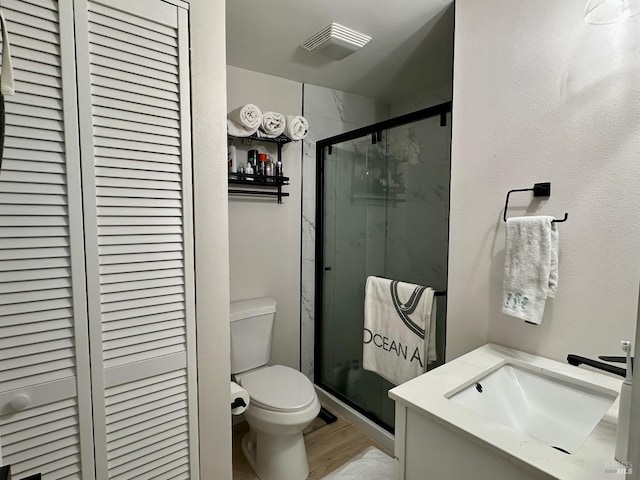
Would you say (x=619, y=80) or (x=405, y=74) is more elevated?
(x=405, y=74)

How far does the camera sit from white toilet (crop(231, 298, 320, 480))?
5.64 feet

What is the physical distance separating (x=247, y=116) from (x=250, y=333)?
1300 millimetres

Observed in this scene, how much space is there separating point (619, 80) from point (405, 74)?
4.72ft

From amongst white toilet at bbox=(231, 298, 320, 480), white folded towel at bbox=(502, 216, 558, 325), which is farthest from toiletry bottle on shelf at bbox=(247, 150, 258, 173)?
white folded towel at bbox=(502, 216, 558, 325)

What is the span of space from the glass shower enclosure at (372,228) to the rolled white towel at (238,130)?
2.12ft

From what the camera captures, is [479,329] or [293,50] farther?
[293,50]

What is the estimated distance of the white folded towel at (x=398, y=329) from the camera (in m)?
1.75

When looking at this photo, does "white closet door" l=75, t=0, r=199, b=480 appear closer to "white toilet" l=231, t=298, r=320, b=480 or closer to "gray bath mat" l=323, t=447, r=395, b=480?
"white toilet" l=231, t=298, r=320, b=480

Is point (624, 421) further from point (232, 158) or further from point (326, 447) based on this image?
point (232, 158)

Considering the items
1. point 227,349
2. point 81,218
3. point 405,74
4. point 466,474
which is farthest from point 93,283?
point 405,74

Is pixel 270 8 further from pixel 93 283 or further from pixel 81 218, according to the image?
pixel 93 283

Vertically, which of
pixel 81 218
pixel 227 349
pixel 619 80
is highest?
pixel 619 80

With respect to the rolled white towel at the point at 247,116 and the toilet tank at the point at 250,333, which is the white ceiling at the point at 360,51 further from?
the toilet tank at the point at 250,333

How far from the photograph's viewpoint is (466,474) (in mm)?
906
